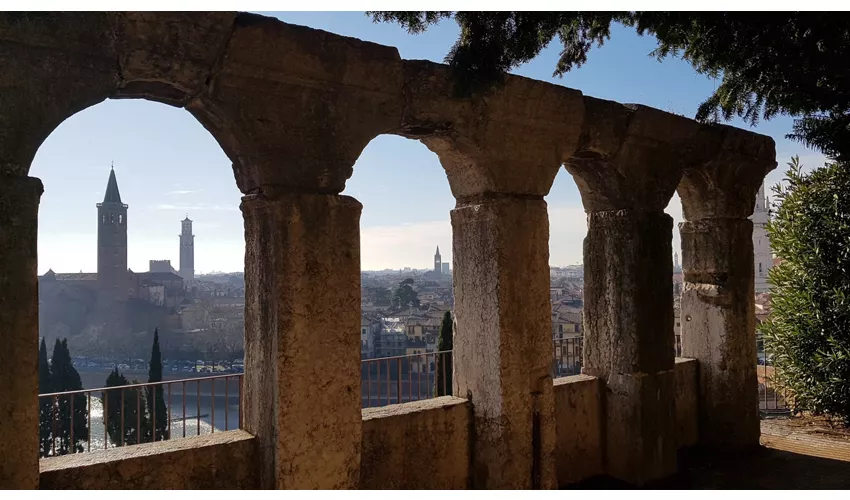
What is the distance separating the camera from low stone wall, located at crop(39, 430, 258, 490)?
3289mm

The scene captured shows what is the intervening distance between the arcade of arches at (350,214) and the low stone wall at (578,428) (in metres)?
0.13

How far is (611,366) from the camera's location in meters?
5.80

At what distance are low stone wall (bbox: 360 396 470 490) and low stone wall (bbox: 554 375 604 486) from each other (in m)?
1.10

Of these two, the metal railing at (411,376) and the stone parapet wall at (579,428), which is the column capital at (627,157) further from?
the metal railing at (411,376)

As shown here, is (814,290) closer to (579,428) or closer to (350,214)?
(579,428)

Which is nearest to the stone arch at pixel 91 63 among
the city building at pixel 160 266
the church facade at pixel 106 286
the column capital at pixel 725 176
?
the column capital at pixel 725 176

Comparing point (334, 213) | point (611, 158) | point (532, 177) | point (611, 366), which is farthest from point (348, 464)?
point (611, 158)

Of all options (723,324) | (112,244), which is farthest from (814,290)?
(112,244)

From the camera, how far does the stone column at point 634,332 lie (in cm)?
564

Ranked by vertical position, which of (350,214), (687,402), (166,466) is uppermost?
(350,214)

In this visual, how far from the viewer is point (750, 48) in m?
4.53

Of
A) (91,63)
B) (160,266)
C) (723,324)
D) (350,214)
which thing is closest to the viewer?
(91,63)

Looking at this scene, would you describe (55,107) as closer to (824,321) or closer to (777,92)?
(777,92)

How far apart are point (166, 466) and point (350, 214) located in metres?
1.81
